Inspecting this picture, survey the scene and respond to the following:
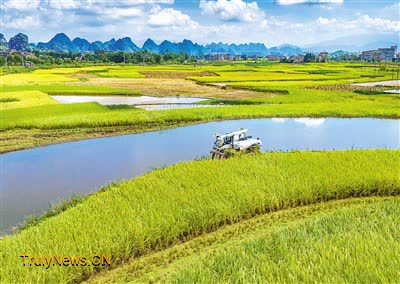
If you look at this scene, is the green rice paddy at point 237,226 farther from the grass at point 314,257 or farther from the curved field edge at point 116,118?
the curved field edge at point 116,118

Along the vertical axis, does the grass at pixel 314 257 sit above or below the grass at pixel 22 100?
below

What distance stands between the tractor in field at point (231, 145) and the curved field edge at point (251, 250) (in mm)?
3202

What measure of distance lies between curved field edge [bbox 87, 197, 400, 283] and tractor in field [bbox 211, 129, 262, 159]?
3.20m

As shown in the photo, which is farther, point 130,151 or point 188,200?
point 130,151

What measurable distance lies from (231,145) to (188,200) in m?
3.88

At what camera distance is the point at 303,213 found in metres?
7.28

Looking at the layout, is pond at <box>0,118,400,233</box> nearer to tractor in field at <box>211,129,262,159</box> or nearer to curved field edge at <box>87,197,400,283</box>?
tractor in field at <box>211,129,262,159</box>

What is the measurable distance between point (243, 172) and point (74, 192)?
4.15m

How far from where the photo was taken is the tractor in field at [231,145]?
10148 mm

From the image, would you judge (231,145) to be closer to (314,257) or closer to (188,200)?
(188,200)

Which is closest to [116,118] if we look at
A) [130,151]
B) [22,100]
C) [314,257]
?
[130,151]

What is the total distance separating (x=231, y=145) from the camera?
10.5 meters

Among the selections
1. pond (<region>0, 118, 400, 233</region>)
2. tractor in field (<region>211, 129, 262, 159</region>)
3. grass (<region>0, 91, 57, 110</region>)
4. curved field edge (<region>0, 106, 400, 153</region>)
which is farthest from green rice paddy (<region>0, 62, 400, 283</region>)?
grass (<region>0, 91, 57, 110</region>)

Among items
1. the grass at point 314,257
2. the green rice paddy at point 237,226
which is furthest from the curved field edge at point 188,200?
the grass at point 314,257
